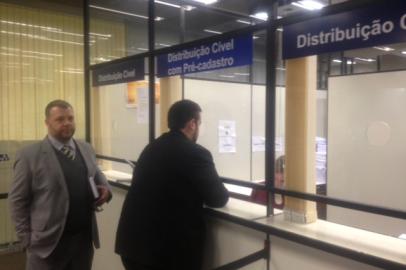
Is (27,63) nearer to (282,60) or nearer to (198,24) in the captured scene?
(198,24)

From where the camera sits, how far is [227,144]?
4.50m

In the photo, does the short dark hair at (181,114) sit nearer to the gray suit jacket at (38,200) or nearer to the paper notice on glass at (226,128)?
the gray suit jacket at (38,200)

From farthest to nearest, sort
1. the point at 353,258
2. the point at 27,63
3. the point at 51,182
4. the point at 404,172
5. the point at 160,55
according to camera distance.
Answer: the point at 27,63 < the point at 404,172 < the point at 160,55 < the point at 51,182 < the point at 353,258

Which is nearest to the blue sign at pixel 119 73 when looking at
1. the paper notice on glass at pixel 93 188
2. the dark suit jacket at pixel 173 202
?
the paper notice on glass at pixel 93 188

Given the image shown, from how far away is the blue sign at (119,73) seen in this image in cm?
311

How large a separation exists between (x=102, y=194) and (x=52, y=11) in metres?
3.25

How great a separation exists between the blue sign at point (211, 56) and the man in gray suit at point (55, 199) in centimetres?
75

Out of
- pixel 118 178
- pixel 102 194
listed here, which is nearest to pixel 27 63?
pixel 118 178

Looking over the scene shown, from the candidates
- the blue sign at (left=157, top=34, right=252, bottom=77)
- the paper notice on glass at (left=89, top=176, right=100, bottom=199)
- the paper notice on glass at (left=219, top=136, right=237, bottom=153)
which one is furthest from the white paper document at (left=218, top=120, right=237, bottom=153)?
the paper notice on glass at (left=89, top=176, right=100, bottom=199)

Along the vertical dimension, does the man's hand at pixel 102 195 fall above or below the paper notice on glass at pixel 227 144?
below

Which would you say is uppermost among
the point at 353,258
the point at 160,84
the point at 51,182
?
the point at 160,84

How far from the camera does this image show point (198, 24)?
20.2 ft

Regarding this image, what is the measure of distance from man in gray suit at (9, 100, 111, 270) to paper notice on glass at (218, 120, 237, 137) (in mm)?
2269

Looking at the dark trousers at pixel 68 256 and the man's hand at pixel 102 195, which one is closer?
the dark trousers at pixel 68 256
